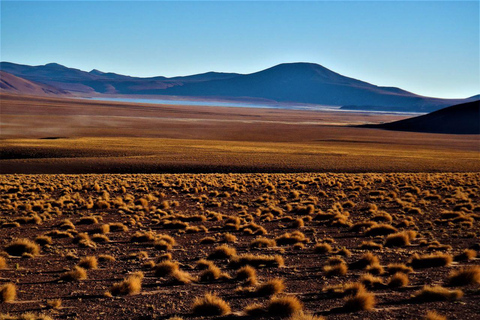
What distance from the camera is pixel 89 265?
36.3 feet

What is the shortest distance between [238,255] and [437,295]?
17.4ft

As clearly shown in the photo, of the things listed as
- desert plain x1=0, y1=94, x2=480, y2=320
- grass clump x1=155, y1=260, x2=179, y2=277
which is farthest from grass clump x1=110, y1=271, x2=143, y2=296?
grass clump x1=155, y1=260, x2=179, y2=277

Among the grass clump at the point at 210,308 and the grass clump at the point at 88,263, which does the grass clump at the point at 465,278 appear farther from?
the grass clump at the point at 88,263

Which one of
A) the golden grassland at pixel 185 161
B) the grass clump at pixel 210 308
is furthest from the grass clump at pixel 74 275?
the golden grassland at pixel 185 161

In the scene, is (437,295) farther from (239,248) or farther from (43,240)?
(43,240)

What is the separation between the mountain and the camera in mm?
115250

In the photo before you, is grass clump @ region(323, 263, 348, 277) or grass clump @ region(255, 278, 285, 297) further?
grass clump @ region(323, 263, 348, 277)

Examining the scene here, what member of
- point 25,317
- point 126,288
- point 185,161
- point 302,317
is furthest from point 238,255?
point 185,161

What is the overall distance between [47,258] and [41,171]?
29.2 m

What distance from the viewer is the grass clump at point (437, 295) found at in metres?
8.14

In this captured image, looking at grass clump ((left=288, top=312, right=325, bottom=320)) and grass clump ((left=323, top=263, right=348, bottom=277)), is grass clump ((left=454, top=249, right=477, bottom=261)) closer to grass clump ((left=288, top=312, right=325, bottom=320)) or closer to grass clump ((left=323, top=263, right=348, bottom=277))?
grass clump ((left=323, top=263, right=348, bottom=277))

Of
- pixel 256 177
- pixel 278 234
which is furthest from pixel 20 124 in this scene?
pixel 278 234

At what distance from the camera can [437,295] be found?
8172 millimetres

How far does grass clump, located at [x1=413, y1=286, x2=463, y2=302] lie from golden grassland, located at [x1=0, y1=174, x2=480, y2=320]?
0.7 inches
